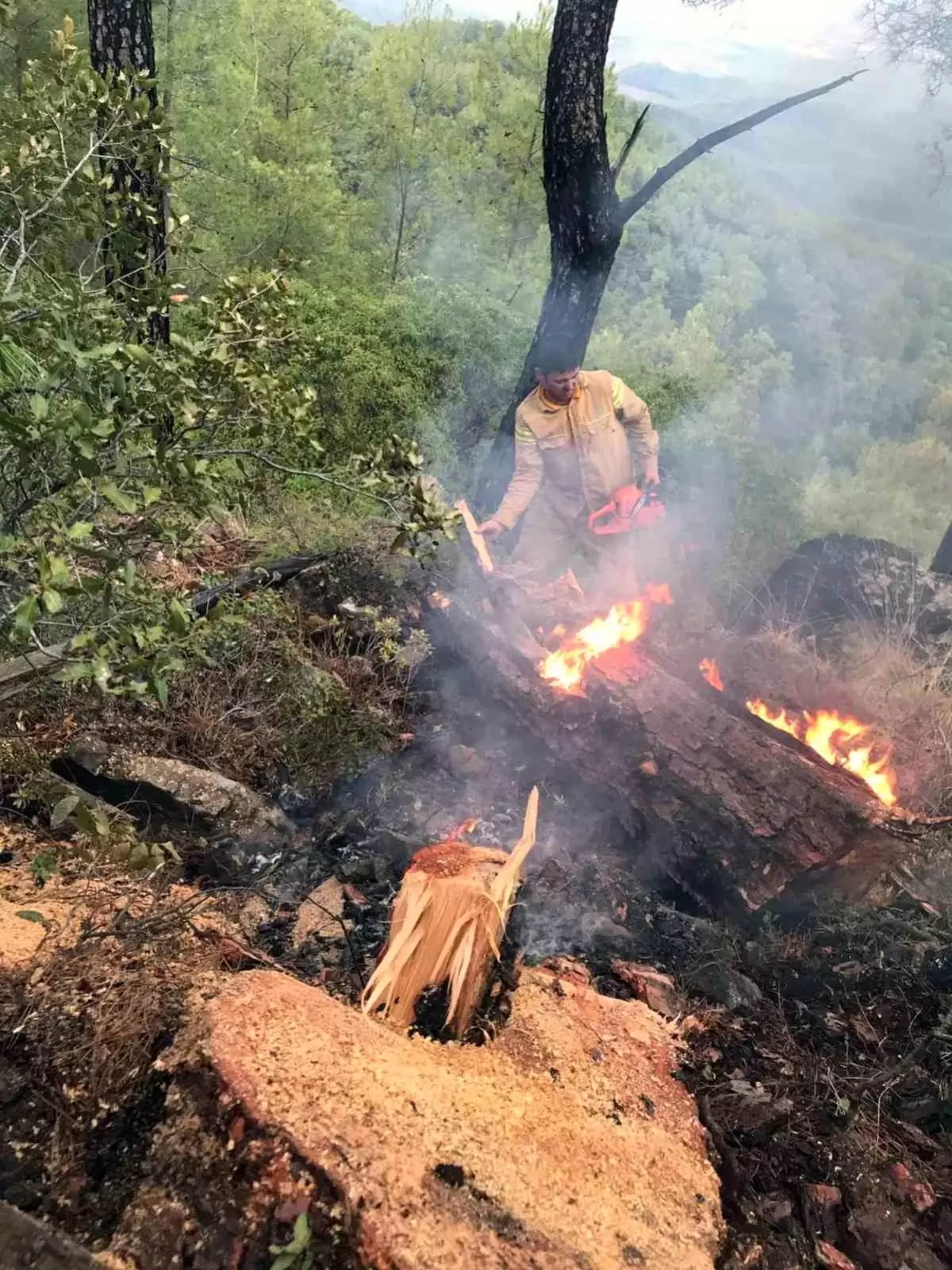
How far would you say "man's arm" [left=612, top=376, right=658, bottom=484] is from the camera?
5.27 meters

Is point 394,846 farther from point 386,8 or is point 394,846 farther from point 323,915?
point 386,8

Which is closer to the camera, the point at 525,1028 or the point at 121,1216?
the point at 121,1216

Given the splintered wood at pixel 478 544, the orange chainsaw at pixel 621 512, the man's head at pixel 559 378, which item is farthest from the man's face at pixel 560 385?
the splintered wood at pixel 478 544

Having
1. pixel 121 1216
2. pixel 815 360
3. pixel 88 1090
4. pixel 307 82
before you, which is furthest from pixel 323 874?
pixel 815 360

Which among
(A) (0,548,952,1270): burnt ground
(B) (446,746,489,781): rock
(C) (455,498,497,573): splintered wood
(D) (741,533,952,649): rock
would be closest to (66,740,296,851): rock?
(A) (0,548,952,1270): burnt ground

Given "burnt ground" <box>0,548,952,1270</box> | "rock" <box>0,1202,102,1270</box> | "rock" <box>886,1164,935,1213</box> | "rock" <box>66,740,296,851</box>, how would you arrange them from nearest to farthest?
"rock" <box>0,1202,102,1270</box>
"burnt ground" <box>0,548,952,1270</box>
"rock" <box>886,1164,935,1213</box>
"rock" <box>66,740,296,851</box>

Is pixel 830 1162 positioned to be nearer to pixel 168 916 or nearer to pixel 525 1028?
pixel 525 1028

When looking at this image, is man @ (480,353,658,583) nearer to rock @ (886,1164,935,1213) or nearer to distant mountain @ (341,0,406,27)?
rock @ (886,1164,935,1213)

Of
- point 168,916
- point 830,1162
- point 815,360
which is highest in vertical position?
point 168,916

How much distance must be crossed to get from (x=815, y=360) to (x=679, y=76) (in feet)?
34.0

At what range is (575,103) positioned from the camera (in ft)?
16.3

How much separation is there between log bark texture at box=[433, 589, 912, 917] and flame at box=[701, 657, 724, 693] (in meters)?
0.42

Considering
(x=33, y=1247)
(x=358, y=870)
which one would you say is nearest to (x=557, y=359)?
(x=358, y=870)

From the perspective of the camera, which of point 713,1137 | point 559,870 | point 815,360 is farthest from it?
point 815,360
